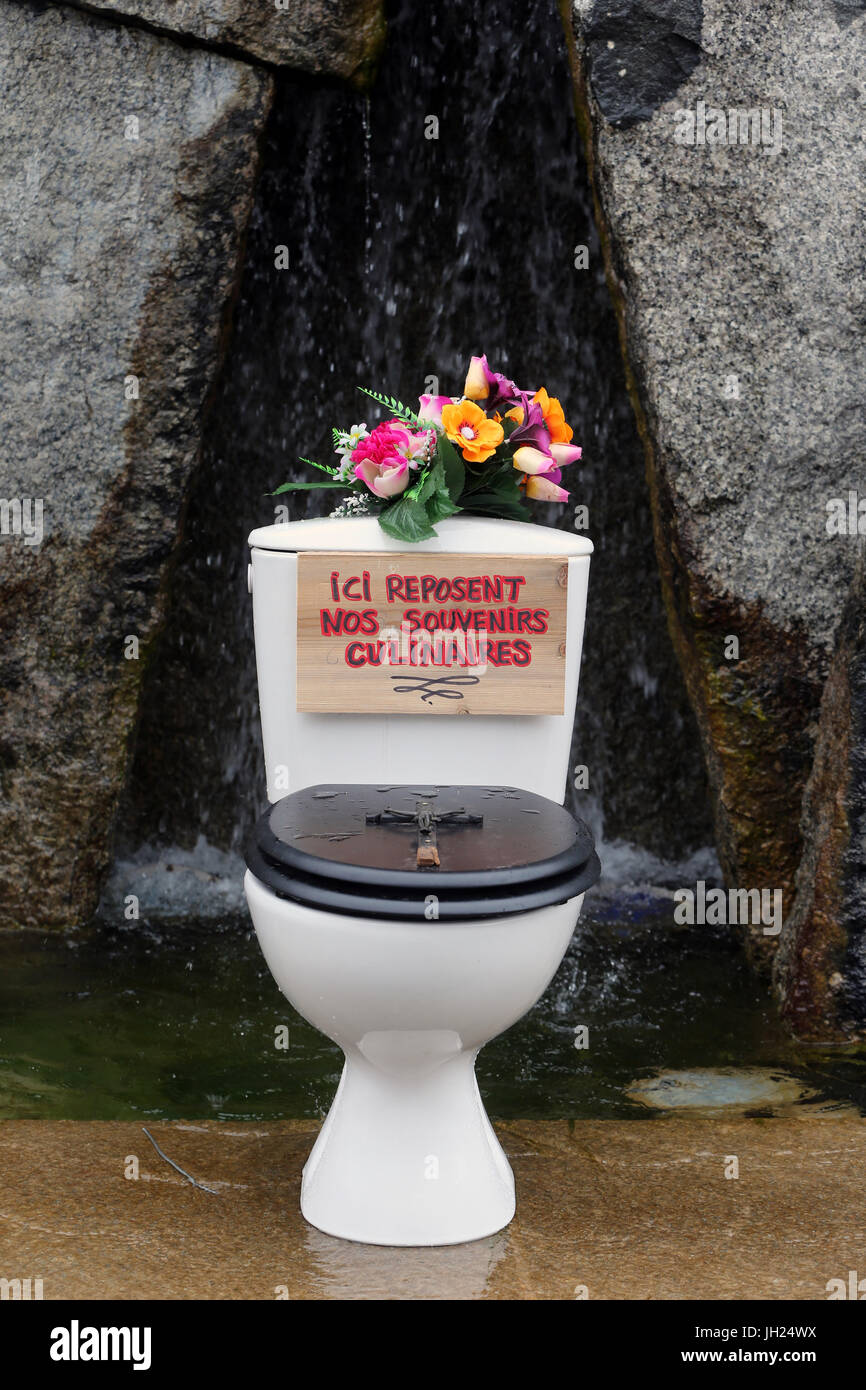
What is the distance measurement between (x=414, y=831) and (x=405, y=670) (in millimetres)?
396

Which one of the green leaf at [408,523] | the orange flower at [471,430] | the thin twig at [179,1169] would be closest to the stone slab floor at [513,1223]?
the thin twig at [179,1169]

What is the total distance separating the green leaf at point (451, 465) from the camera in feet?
7.70

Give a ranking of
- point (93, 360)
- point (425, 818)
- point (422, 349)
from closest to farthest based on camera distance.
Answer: point (425, 818), point (93, 360), point (422, 349)

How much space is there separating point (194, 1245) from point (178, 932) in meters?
1.53

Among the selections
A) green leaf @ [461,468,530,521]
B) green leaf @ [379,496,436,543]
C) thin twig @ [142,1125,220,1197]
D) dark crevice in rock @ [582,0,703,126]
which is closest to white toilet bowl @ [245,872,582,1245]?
thin twig @ [142,1125,220,1197]

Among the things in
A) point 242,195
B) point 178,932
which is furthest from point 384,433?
point 178,932

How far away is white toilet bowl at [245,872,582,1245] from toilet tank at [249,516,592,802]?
402 mm

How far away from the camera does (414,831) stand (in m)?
2.02

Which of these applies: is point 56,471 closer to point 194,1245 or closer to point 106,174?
point 106,174

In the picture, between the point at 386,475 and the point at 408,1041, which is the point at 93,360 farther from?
the point at 408,1041

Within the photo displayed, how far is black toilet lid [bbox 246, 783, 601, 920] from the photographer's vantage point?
1.84 m

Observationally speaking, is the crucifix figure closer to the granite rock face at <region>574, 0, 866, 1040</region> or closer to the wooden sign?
the wooden sign

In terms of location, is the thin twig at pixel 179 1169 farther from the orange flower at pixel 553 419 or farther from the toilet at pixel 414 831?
the orange flower at pixel 553 419
